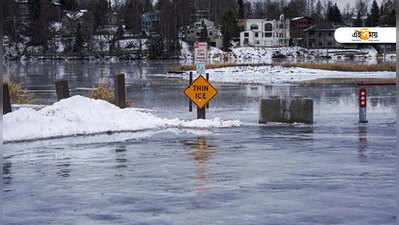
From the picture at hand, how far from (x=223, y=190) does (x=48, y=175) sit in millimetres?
2956

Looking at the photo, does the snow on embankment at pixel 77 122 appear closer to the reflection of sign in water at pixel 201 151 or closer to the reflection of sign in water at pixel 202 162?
the reflection of sign in water at pixel 202 162

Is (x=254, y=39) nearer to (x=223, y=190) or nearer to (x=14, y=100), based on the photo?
(x=14, y=100)

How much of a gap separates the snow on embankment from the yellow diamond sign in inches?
31.2

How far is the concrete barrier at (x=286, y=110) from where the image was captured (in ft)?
64.4

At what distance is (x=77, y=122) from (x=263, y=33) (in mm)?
179924

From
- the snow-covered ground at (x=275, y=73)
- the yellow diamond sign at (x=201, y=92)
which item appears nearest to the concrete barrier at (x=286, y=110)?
the yellow diamond sign at (x=201, y=92)

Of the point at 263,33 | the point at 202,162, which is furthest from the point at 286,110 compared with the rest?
the point at 263,33

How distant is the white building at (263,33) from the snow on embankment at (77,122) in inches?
6837

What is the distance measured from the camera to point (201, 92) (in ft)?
65.3

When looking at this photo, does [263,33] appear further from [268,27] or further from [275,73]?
[275,73]

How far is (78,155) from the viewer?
13.7 meters

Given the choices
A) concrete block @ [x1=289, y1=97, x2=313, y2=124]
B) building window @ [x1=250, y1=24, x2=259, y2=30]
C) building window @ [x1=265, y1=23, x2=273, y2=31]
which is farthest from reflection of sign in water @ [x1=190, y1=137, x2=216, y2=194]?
building window @ [x1=250, y1=24, x2=259, y2=30]

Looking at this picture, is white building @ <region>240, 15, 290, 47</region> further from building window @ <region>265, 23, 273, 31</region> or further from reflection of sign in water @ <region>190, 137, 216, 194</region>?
reflection of sign in water @ <region>190, 137, 216, 194</region>

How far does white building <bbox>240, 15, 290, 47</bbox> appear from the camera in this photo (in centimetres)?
19288
